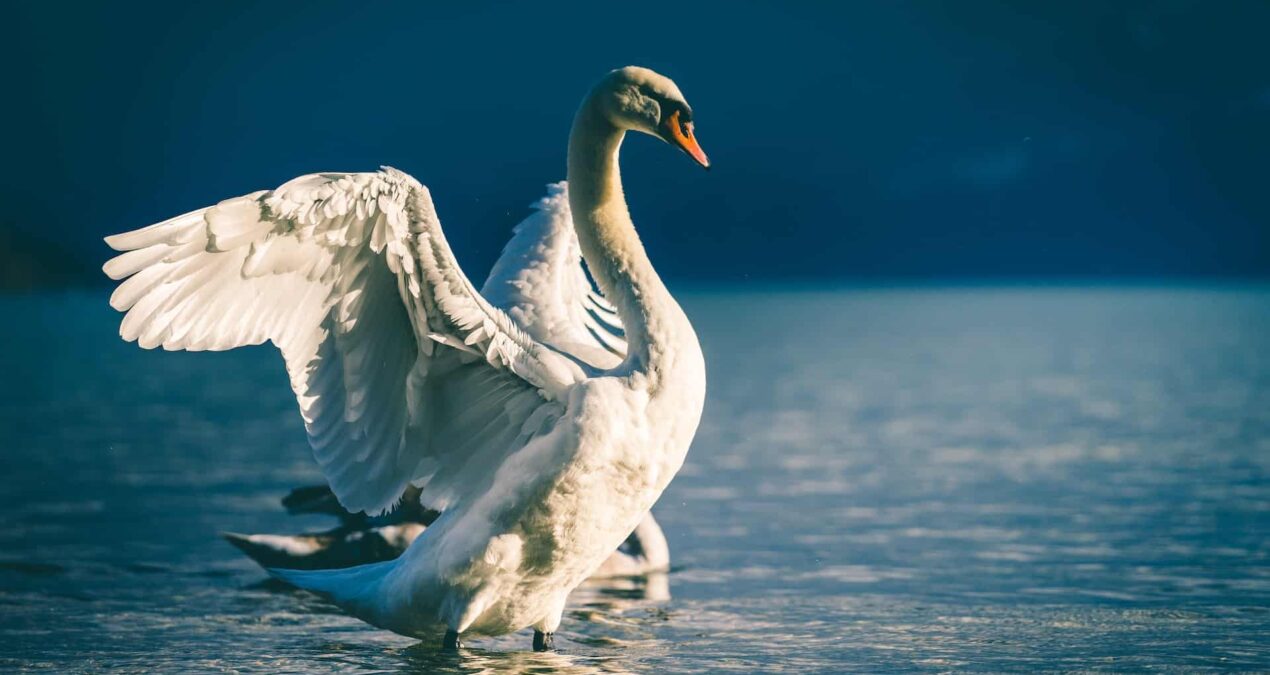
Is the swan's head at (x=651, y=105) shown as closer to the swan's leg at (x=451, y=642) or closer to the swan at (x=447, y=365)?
the swan at (x=447, y=365)

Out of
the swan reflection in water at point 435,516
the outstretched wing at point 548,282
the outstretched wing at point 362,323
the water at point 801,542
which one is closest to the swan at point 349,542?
the swan reflection in water at point 435,516

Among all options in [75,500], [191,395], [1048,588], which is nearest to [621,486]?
[1048,588]

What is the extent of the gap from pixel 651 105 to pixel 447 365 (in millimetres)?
1530

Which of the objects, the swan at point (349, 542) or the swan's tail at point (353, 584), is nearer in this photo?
the swan's tail at point (353, 584)

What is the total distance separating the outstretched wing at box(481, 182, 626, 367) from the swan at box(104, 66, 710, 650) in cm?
116

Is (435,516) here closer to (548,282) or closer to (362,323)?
(548,282)

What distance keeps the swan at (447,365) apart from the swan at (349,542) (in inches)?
95.1

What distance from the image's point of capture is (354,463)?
26.5 ft

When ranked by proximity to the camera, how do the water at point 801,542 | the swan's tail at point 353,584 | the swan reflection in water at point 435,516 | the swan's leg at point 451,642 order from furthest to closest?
the swan reflection in water at point 435,516 < the water at point 801,542 < the swan's tail at point 353,584 < the swan's leg at point 451,642

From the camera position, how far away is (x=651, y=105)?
777 cm

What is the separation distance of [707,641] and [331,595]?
2.16 metres

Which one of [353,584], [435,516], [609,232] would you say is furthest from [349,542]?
[609,232]

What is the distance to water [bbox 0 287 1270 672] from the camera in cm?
884

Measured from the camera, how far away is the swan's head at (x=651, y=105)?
7.75 m
